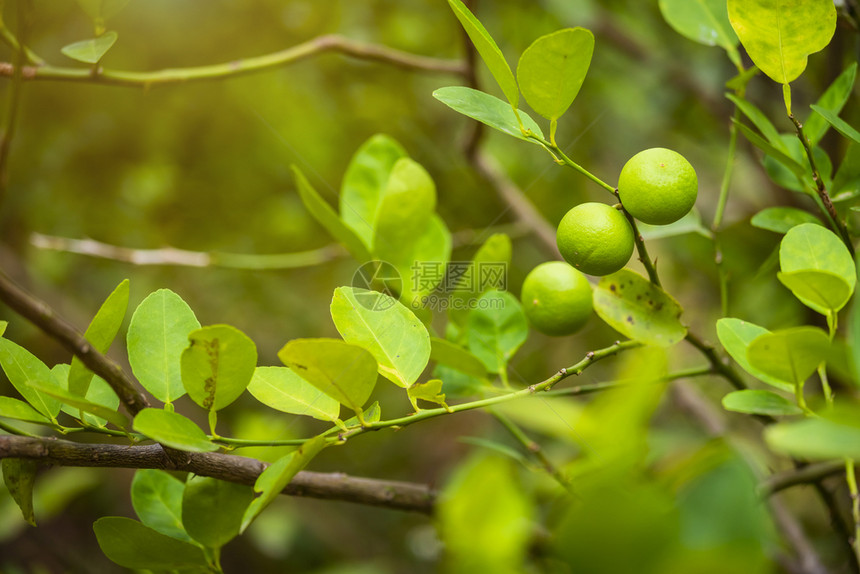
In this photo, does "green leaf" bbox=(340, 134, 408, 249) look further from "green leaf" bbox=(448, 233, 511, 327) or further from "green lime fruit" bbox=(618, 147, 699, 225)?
"green lime fruit" bbox=(618, 147, 699, 225)

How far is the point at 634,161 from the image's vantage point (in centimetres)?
39

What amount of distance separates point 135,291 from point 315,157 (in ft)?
1.79

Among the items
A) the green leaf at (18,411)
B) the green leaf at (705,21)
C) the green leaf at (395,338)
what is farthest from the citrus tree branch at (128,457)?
the green leaf at (705,21)

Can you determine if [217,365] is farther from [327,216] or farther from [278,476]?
[327,216]

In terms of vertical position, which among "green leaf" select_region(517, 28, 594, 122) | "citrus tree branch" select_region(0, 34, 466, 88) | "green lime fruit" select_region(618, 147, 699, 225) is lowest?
"green lime fruit" select_region(618, 147, 699, 225)

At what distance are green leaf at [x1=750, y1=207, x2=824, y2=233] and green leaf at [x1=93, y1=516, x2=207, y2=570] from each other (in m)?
0.54

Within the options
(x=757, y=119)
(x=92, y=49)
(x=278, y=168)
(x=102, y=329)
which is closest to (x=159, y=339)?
(x=102, y=329)

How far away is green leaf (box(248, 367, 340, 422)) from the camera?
419 millimetres

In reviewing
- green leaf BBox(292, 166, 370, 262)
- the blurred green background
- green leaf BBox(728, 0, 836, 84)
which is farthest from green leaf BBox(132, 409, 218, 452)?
the blurred green background

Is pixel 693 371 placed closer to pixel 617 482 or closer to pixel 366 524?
pixel 617 482

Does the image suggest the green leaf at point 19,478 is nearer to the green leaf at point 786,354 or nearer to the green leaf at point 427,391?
the green leaf at point 427,391

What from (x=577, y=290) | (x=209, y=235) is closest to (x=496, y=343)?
(x=577, y=290)

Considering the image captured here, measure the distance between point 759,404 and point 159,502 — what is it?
47cm

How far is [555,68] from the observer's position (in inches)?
14.9
